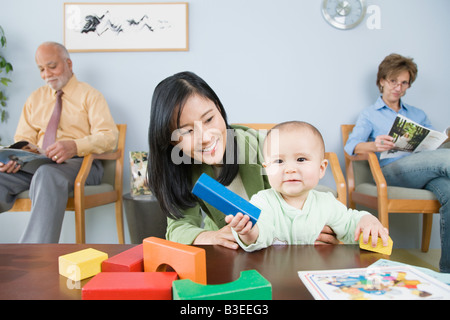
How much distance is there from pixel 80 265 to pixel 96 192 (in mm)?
1577

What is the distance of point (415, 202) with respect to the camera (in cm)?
188

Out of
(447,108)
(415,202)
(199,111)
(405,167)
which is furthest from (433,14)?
(199,111)

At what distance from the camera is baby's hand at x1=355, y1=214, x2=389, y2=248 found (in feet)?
2.63

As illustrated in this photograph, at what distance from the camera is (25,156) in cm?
190

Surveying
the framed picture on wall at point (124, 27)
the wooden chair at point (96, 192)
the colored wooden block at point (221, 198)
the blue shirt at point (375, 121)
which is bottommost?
the wooden chair at point (96, 192)

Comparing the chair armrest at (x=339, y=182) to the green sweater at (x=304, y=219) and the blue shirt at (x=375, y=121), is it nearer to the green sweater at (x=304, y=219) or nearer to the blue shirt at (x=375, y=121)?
the blue shirt at (x=375, y=121)

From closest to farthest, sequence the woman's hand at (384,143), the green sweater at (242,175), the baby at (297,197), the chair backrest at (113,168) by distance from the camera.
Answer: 1. the baby at (297,197)
2. the green sweater at (242,175)
3. the woman's hand at (384,143)
4. the chair backrest at (113,168)

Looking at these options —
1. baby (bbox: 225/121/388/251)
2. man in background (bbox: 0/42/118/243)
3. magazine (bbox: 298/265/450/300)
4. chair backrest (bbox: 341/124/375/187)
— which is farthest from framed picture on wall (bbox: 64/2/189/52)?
magazine (bbox: 298/265/450/300)

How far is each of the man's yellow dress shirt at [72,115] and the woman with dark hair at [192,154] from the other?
116 centimetres

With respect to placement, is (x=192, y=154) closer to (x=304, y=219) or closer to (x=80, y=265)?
(x=304, y=219)

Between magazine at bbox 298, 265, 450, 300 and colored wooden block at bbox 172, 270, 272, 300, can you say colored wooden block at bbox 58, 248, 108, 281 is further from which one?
magazine at bbox 298, 265, 450, 300

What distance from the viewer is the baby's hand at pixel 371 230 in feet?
2.63

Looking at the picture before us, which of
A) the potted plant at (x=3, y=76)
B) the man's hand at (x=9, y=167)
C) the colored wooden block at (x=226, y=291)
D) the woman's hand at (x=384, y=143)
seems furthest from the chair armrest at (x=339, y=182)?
the potted plant at (x=3, y=76)
